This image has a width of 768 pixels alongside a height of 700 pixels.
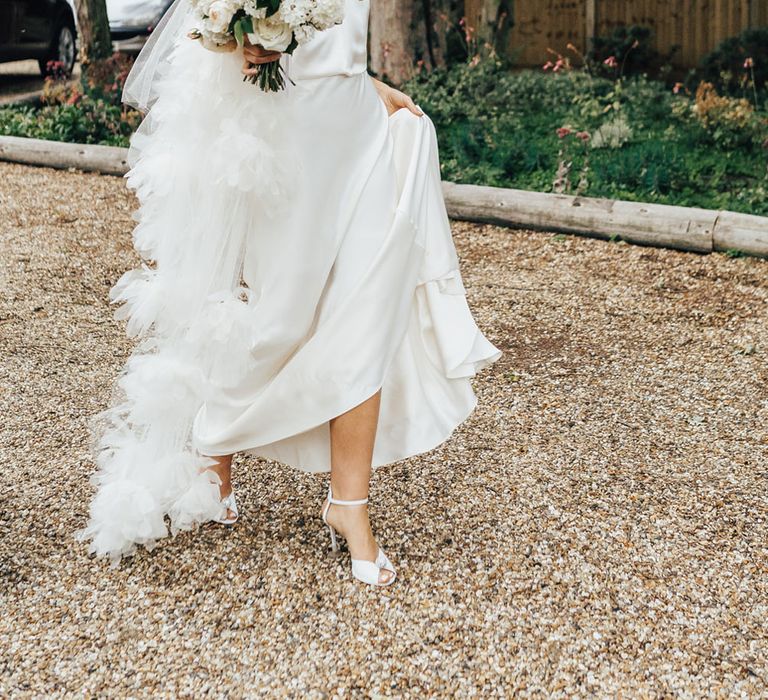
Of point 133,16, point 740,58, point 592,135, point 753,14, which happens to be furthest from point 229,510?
point 133,16

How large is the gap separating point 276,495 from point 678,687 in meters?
1.40

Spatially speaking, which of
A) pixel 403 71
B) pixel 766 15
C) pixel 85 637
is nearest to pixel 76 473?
pixel 85 637

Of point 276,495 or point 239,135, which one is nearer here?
point 239,135

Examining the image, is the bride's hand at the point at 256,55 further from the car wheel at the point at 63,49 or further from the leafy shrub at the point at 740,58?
the car wheel at the point at 63,49

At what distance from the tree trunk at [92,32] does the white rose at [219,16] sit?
756cm

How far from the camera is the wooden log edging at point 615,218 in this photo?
5633 mm

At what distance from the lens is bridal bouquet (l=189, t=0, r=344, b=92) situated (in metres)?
2.20

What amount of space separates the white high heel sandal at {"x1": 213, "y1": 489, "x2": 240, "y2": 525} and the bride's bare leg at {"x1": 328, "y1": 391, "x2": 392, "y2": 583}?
392mm

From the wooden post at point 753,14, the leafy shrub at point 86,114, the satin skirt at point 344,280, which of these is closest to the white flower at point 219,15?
the satin skirt at point 344,280

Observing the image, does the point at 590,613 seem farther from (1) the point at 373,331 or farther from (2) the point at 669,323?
(2) the point at 669,323

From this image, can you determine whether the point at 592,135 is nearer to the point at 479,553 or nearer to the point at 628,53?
the point at 628,53

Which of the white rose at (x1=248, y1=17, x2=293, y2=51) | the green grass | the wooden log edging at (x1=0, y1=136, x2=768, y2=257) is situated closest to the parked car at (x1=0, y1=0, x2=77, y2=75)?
the green grass

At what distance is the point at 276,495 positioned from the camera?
3.21m

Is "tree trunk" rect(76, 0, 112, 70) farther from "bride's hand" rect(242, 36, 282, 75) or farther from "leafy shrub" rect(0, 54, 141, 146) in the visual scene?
"bride's hand" rect(242, 36, 282, 75)
